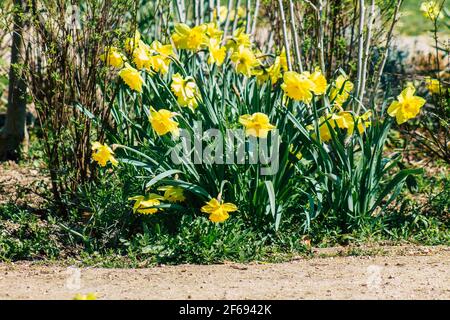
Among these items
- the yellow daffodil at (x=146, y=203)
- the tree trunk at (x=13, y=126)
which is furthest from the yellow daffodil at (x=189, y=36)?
the tree trunk at (x=13, y=126)

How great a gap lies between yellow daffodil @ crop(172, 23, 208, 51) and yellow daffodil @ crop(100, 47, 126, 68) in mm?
358

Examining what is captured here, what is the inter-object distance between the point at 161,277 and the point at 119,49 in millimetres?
1603

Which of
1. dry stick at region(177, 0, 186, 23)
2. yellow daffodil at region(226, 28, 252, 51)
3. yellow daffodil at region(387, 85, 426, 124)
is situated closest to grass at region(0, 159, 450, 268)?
yellow daffodil at region(387, 85, 426, 124)

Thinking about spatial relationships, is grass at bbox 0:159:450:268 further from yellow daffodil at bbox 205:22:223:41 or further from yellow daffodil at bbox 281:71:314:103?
yellow daffodil at bbox 205:22:223:41

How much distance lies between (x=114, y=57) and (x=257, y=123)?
1.09m

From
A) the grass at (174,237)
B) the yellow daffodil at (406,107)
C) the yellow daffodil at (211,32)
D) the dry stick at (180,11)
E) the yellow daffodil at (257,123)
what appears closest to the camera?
the yellow daffodil at (257,123)

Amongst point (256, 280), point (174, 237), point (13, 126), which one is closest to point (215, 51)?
point (174, 237)

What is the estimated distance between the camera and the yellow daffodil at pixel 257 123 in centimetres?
488

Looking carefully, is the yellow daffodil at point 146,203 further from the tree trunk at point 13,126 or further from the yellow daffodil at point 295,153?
the tree trunk at point 13,126

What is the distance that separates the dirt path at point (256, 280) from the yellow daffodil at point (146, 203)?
0.39 meters

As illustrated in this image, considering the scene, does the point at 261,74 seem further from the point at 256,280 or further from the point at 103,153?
the point at 256,280

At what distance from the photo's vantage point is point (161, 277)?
467cm

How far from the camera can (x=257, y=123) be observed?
4.89 m
